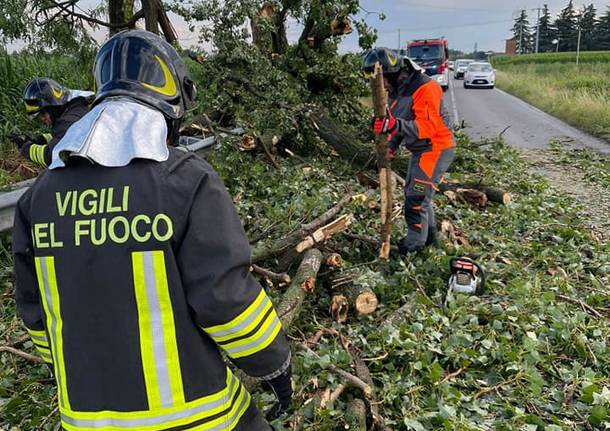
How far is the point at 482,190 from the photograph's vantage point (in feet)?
20.8

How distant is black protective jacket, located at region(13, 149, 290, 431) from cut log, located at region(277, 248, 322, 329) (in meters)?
1.84

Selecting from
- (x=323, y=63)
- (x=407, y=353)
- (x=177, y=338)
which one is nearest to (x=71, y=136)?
(x=177, y=338)

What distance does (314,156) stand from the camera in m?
7.64

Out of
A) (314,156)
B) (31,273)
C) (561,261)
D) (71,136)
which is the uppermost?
(71,136)

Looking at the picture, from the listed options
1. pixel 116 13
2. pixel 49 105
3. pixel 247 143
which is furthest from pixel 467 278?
pixel 116 13

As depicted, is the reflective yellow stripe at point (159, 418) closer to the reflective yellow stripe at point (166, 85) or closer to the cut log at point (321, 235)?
the reflective yellow stripe at point (166, 85)

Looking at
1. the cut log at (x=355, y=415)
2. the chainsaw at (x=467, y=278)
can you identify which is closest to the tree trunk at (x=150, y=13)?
the chainsaw at (x=467, y=278)

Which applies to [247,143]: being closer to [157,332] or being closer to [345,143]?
[345,143]

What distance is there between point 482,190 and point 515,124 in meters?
8.59

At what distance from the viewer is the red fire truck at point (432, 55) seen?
21.7 metres

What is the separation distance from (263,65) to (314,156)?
6.87 ft

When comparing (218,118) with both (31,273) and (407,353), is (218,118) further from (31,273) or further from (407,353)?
(31,273)

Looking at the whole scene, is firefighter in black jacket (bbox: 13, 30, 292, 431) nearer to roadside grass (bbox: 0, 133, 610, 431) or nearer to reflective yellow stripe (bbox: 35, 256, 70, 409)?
reflective yellow stripe (bbox: 35, 256, 70, 409)

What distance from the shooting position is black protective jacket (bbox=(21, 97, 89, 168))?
470 cm
